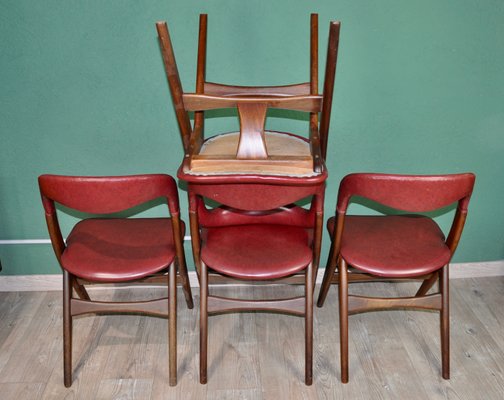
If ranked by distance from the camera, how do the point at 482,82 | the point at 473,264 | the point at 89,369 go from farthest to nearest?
1. the point at 473,264
2. the point at 482,82
3. the point at 89,369

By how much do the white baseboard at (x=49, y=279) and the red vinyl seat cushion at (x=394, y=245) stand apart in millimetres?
493

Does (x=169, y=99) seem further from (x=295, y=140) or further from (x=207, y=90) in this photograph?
(x=295, y=140)

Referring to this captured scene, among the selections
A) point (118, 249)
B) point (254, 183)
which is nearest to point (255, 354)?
point (118, 249)

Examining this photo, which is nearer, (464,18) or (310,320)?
(310,320)

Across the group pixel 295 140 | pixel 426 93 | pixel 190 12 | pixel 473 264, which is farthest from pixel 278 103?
pixel 473 264

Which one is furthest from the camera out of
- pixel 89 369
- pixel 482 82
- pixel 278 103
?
pixel 482 82

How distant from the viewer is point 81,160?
7.28 feet

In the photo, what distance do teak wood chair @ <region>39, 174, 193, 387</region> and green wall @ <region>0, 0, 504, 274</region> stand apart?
0.34m

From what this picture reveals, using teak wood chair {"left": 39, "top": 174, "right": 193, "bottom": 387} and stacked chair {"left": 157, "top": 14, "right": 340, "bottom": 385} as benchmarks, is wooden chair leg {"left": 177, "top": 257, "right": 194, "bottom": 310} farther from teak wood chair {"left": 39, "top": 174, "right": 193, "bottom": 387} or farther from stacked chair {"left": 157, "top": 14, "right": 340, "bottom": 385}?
stacked chair {"left": 157, "top": 14, "right": 340, "bottom": 385}

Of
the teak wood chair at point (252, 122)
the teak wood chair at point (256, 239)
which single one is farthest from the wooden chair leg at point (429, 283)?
the teak wood chair at point (252, 122)

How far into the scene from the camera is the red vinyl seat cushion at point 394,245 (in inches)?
72.6

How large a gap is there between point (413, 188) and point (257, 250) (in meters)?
0.56

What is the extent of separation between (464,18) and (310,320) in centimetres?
123

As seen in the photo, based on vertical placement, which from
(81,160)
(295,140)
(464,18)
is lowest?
(81,160)
